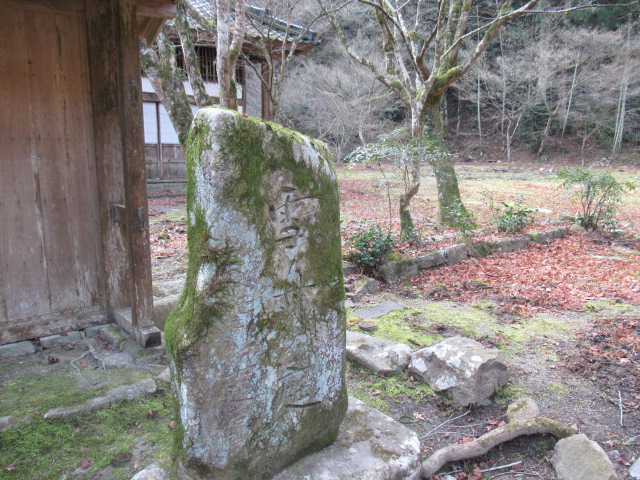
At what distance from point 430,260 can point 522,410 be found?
409 centimetres

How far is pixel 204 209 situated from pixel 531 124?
34459 millimetres

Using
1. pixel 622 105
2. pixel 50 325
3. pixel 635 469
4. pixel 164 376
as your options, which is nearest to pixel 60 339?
pixel 50 325

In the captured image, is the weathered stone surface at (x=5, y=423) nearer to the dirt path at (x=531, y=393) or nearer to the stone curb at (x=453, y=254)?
the dirt path at (x=531, y=393)

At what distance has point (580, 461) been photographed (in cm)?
265

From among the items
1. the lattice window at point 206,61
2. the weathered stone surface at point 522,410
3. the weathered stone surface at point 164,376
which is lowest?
the weathered stone surface at point 522,410

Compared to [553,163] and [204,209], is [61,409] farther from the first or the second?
[553,163]

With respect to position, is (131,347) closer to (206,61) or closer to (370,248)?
(370,248)

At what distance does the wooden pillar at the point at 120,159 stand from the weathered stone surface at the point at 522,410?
292 cm

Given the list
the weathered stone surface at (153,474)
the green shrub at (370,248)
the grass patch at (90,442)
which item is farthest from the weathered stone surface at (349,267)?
the weathered stone surface at (153,474)

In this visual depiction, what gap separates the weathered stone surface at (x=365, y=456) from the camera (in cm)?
227

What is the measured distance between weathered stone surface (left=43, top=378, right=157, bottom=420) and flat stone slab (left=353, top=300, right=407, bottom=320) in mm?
2601

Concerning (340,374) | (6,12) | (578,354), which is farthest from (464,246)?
(6,12)

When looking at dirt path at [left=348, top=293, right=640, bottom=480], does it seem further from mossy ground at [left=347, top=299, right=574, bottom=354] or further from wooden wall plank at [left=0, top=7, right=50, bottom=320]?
wooden wall plank at [left=0, top=7, right=50, bottom=320]

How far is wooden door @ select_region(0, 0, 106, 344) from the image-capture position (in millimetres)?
3771
